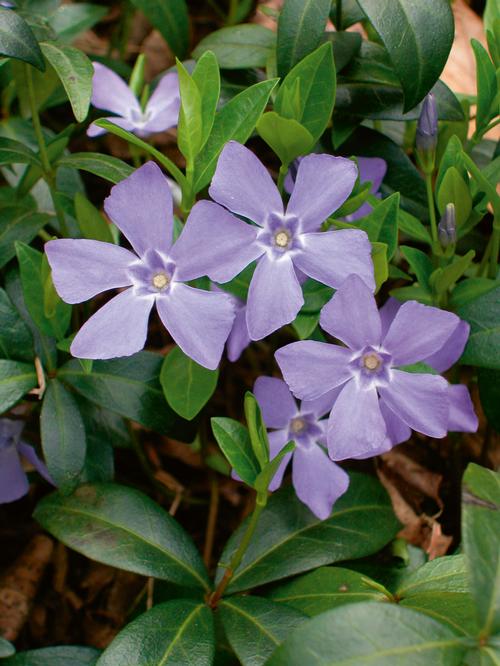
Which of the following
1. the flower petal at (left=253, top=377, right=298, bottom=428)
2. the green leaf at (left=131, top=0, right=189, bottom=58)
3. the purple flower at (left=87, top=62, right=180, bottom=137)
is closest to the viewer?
the flower petal at (left=253, top=377, right=298, bottom=428)

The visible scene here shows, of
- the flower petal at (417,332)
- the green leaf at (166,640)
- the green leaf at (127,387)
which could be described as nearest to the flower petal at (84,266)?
the green leaf at (127,387)

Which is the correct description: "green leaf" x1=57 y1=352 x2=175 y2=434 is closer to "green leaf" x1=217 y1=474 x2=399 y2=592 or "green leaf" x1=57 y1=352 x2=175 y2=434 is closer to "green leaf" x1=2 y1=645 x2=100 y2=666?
"green leaf" x1=217 y1=474 x2=399 y2=592

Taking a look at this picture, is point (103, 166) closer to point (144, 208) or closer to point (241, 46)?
point (144, 208)

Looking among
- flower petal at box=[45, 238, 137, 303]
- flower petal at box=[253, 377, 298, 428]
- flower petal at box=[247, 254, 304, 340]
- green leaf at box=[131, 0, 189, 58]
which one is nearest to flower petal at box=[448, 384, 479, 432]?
flower petal at box=[253, 377, 298, 428]

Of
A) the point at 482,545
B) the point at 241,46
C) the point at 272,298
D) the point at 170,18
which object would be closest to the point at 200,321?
the point at 272,298

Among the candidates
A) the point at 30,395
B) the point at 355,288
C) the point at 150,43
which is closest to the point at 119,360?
the point at 30,395

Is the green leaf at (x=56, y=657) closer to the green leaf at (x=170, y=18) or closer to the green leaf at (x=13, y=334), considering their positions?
the green leaf at (x=13, y=334)
